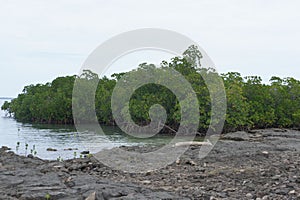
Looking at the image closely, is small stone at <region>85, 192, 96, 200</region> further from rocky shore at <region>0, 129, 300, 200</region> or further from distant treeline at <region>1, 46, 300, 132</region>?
distant treeline at <region>1, 46, 300, 132</region>

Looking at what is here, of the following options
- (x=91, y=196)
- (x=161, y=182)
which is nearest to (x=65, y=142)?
(x=161, y=182)

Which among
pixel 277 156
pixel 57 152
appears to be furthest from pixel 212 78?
pixel 277 156

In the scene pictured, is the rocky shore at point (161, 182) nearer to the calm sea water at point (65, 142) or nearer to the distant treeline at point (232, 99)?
the calm sea water at point (65, 142)

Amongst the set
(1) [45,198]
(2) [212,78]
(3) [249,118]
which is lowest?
(1) [45,198]

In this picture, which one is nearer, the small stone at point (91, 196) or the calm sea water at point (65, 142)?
the small stone at point (91, 196)

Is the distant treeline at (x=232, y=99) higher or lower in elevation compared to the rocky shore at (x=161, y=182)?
higher

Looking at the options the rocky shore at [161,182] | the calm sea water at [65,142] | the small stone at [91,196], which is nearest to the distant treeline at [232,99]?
the calm sea water at [65,142]

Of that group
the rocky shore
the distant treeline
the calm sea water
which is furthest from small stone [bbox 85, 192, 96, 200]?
the distant treeline

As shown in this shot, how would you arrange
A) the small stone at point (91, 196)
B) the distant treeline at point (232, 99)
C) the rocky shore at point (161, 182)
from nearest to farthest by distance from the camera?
the small stone at point (91, 196), the rocky shore at point (161, 182), the distant treeline at point (232, 99)

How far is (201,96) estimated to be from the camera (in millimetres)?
41312

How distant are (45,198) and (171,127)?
1381 inches

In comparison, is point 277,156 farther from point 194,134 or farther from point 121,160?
point 194,134

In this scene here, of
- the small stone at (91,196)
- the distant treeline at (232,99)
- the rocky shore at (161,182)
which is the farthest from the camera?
the distant treeline at (232,99)

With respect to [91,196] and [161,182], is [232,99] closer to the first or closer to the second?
[161,182]
